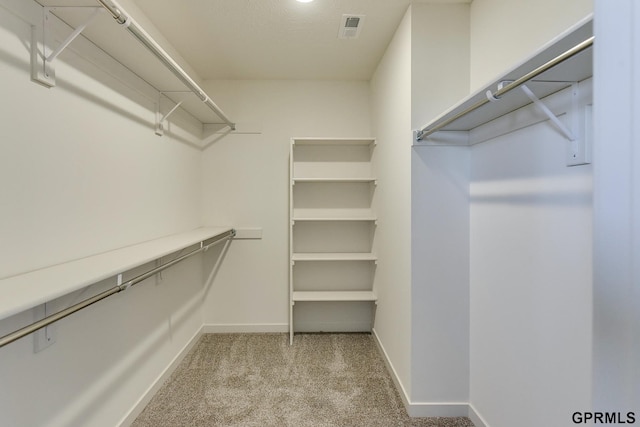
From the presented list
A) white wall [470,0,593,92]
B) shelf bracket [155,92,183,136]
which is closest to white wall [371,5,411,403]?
white wall [470,0,593,92]

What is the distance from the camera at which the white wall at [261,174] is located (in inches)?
117

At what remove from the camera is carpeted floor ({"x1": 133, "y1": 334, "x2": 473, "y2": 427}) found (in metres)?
1.81

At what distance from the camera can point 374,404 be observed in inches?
76.4

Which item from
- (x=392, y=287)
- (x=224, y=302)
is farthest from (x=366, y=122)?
(x=224, y=302)

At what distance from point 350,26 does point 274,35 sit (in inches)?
20.3

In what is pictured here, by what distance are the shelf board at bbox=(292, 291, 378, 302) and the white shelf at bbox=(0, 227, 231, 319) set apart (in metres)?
1.44

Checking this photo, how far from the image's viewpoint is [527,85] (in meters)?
1.12

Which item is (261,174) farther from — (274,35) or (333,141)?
(274,35)

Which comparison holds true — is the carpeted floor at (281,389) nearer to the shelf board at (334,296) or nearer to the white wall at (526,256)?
the shelf board at (334,296)

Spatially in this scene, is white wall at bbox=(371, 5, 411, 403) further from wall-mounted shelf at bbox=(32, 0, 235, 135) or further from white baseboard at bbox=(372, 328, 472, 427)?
wall-mounted shelf at bbox=(32, 0, 235, 135)

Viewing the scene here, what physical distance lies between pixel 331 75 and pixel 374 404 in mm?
2569

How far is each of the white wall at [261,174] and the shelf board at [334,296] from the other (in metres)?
0.26

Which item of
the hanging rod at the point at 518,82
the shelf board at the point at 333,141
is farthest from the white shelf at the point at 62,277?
the shelf board at the point at 333,141

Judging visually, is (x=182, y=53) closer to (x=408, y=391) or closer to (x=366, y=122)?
(x=366, y=122)
